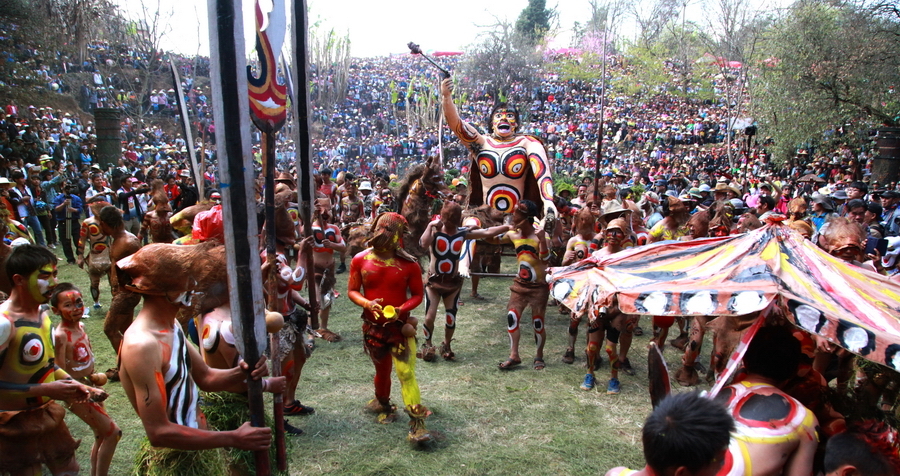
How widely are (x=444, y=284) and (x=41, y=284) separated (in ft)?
14.2

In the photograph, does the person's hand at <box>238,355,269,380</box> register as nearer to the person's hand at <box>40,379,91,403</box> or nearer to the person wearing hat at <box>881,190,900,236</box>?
the person's hand at <box>40,379,91,403</box>

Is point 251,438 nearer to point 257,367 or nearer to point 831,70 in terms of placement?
point 257,367

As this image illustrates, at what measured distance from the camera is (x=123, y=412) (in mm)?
5562

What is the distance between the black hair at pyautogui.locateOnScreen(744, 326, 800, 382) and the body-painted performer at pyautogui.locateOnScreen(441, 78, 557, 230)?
20.1 feet

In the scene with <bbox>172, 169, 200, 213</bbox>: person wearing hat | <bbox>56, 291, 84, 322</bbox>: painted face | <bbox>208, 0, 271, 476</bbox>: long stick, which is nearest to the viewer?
<bbox>208, 0, 271, 476</bbox>: long stick

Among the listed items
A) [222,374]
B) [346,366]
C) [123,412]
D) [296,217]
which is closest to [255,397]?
[222,374]

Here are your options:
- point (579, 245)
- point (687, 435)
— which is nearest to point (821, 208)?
point (579, 245)

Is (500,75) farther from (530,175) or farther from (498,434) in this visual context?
(498,434)

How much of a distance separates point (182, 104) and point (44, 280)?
1469 mm

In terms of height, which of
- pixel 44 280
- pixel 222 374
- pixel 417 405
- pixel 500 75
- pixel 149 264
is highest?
pixel 500 75

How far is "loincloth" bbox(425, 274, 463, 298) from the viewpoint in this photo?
23.2 feet

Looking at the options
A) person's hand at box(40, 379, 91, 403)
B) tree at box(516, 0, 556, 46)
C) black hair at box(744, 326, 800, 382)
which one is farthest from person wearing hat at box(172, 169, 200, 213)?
tree at box(516, 0, 556, 46)

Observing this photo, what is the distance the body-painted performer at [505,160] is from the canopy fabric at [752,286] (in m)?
5.72

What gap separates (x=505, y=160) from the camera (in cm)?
933
